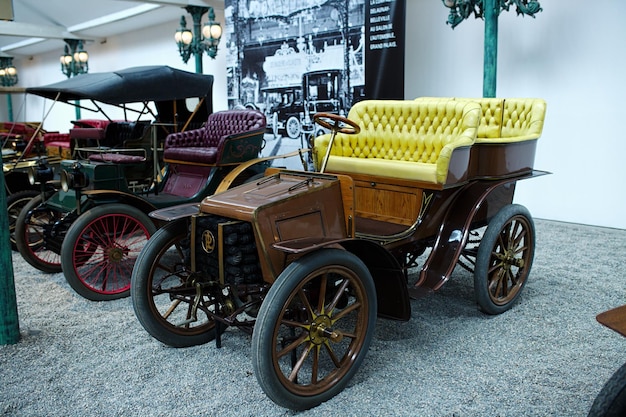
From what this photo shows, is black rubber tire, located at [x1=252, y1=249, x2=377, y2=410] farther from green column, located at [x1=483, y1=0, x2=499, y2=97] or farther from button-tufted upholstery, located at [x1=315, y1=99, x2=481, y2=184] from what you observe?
green column, located at [x1=483, y1=0, x2=499, y2=97]

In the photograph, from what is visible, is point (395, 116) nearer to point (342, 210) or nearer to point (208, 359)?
point (342, 210)

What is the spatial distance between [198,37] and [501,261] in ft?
26.3

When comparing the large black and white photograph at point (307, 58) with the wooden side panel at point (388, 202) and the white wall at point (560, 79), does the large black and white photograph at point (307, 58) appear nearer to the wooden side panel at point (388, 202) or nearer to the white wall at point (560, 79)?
the white wall at point (560, 79)

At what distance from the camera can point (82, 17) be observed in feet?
46.2

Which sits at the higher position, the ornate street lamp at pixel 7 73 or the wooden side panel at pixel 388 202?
the ornate street lamp at pixel 7 73

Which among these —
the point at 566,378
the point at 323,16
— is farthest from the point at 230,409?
the point at 323,16

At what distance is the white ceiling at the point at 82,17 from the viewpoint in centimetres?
1218

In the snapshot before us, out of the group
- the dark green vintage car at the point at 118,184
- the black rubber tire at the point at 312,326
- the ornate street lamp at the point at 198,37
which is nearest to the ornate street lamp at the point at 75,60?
the ornate street lamp at the point at 198,37

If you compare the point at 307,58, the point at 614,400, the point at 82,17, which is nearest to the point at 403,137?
the point at 614,400

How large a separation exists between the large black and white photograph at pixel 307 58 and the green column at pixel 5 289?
3.55 m

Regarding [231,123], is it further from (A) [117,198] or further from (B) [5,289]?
(B) [5,289]

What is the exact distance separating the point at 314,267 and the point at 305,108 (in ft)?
18.7

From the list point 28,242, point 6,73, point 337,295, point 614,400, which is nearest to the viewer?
point 614,400

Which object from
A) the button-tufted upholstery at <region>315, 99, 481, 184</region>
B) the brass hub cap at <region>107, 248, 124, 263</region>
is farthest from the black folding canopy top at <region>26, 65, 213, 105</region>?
→ the button-tufted upholstery at <region>315, 99, 481, 184</region>
